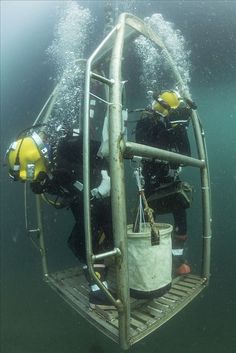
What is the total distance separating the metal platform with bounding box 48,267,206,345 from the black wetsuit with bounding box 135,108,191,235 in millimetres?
Result: 1199

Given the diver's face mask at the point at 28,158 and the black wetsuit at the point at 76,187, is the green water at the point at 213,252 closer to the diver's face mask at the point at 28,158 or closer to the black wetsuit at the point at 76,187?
the black wetsuit at the point at 76,187

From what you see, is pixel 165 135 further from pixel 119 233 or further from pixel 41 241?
pixel 41 241

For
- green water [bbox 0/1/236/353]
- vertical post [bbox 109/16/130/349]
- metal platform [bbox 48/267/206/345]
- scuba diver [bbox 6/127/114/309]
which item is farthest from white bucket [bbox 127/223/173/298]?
green water [bbox 0/1/236/353]

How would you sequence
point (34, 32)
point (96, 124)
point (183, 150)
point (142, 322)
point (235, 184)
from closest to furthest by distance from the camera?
point (142, 322), point (183, 150), point (96, 124), point (235, 184), point (34, 32)

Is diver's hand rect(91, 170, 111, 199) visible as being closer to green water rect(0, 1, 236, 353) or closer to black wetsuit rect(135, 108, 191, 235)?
black wetsuit rect(135, 108, 191, 235)

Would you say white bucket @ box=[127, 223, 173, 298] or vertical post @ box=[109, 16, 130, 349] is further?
white bucket @ box=[127, 223, 173, 298]

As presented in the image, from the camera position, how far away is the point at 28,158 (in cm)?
291

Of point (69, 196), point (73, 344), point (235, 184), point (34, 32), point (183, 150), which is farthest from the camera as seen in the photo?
point (34, 32)

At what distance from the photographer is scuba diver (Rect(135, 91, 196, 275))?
3.67m

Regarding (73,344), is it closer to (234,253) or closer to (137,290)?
(234,253)

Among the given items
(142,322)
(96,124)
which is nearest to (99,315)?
(142,322)

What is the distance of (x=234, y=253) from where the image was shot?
804 centimetres

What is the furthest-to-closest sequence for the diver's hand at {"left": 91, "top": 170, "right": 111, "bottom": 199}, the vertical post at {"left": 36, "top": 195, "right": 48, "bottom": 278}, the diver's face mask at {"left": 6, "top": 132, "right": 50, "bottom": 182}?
the vertical post at {"left": 36, "top": 195, "right": 48, "bottom": 278}, the diver's hand at {"left": 91, "top": 170, "right": 111, "bottom": 199}, the diver's face mask at {"left": 6, "top": 132, "right": 50, "bottom": 182}

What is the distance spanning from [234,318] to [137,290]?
6.65 meters
